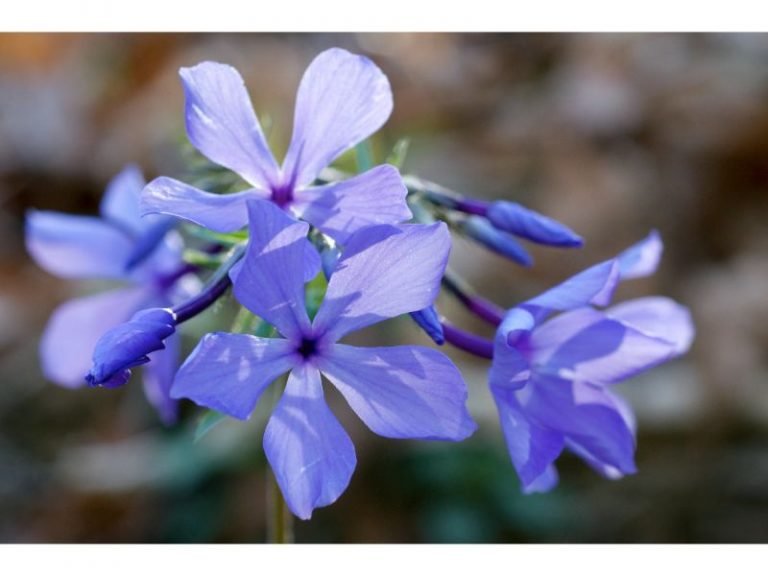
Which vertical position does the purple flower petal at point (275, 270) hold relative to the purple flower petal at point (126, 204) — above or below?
above

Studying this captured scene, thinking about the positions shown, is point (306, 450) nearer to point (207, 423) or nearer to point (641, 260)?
point (207, 423)

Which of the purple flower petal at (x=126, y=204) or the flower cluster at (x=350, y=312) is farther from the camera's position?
the purple flower petal at (x=126, y=204)

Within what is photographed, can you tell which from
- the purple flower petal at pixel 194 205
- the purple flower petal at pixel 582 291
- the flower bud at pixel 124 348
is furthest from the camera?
the purple flower petal at pixel 582 291

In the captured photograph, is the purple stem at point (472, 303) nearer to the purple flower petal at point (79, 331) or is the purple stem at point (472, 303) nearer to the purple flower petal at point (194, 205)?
the purple flower petal at point (194, 205)

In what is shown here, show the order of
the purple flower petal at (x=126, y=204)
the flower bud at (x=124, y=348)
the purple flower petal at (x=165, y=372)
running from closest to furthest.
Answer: the flower bud at (x=124, y=348) < the purple flower petal at (x=165, y=372) < the purple flower petal at (x=126, y=204)

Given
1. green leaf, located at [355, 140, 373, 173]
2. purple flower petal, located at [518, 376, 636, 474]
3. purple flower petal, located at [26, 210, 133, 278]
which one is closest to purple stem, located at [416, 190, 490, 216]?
green leaf, located at [355, 140, 373, 173]

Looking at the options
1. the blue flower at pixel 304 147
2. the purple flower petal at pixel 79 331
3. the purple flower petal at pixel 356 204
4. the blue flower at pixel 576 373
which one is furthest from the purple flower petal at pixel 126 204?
the blue flower at pixel 576 373

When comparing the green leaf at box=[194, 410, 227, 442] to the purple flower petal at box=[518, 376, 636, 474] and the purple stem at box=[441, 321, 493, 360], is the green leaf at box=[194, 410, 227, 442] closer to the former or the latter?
the purple stem at box=[441, 321, 493, 360]

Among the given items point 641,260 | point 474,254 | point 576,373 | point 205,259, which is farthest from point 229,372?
point 474,254

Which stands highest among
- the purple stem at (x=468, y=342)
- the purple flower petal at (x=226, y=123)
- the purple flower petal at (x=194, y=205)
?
the purple flower petal at (x=226, y=123)
